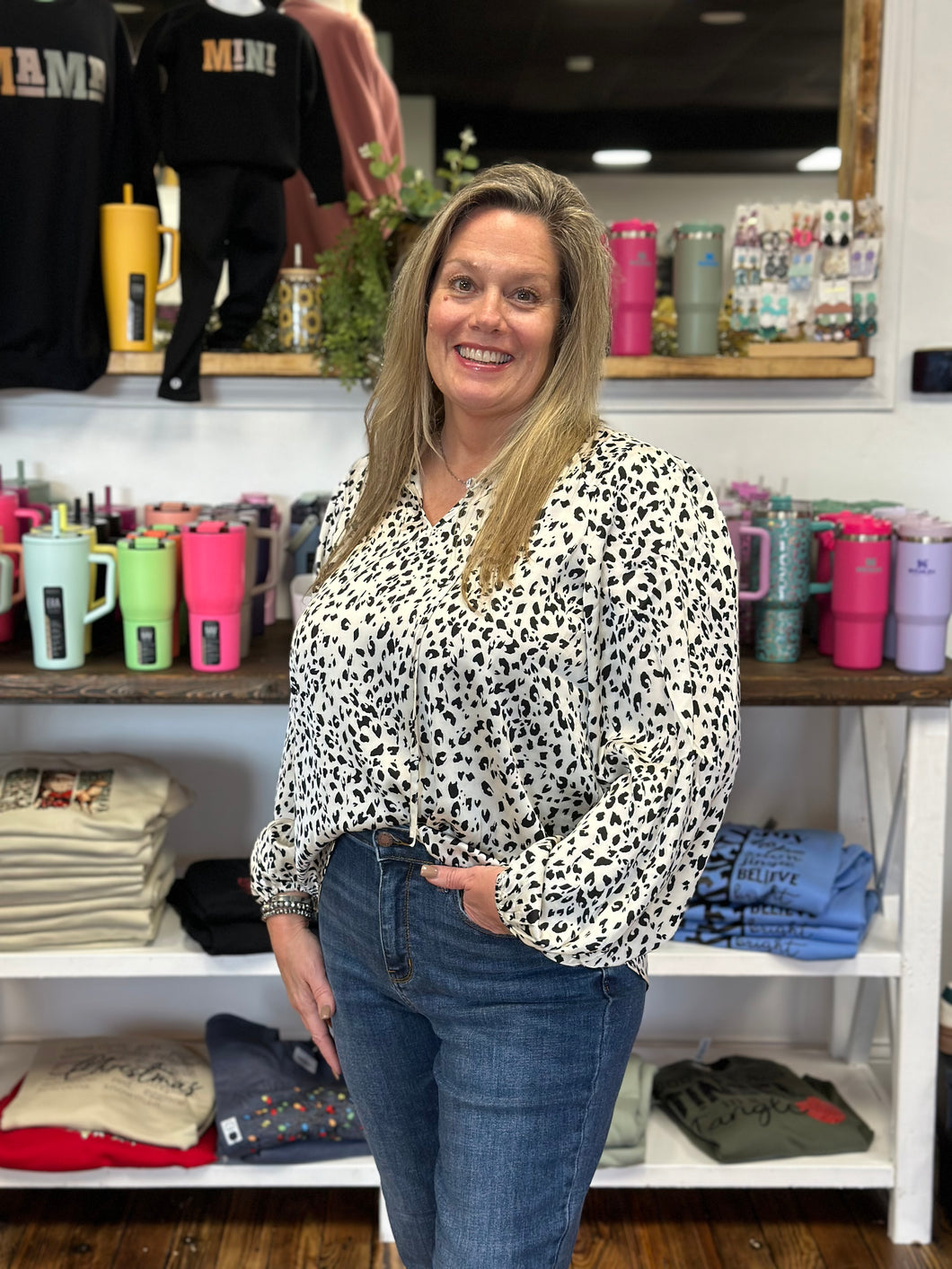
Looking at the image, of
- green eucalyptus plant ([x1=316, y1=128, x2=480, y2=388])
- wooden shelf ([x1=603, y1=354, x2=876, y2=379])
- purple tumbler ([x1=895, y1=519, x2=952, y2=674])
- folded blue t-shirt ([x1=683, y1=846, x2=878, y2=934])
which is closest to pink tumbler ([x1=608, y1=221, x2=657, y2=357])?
wooden shelf ([x1=603, y1=354, x2=876, y2=379])

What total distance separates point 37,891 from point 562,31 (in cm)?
193

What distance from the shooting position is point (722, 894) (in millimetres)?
2076

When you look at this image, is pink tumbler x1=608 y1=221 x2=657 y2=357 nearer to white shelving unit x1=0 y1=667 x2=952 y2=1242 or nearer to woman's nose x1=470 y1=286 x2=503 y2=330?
white shelving unit x1=0 y1=667 x2=952 y2=1242

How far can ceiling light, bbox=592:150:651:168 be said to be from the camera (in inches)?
106

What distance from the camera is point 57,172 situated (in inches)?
82.4

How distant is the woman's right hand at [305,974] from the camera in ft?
4.70

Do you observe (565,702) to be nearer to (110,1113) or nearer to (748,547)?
(748,547)

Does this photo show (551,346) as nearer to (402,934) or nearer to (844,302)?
(402,934)

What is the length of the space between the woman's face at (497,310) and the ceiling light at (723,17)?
159cm

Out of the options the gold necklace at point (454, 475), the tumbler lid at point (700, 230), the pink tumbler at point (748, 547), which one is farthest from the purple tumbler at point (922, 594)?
the gold necklace at point (454, 475)

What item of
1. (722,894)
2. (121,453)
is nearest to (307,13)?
(121,453)

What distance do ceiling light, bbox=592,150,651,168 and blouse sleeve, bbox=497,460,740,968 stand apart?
Answer: 5.62 ft

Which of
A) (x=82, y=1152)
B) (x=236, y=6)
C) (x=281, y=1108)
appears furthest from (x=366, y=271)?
(x=82, y=1152)

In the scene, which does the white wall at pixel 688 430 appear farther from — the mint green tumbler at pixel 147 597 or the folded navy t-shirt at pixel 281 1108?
the folded navy t-shirt at pixel 281 1108
